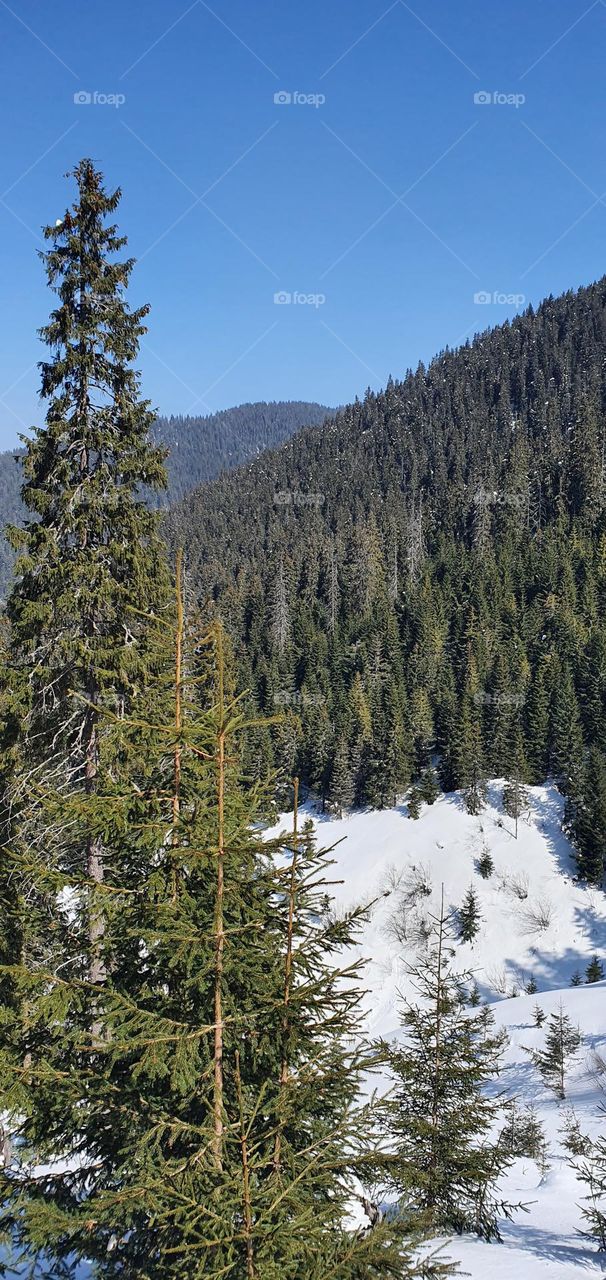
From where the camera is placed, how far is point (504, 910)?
4834cm

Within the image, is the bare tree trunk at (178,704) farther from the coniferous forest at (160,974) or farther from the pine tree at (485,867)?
the pine tree at (485,867)

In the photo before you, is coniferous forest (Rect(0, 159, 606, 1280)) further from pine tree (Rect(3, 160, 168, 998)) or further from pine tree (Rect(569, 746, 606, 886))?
pine tree (Rect(569, 746, 606, 886))

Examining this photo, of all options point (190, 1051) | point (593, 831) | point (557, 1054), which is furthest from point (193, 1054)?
point (593, 831)

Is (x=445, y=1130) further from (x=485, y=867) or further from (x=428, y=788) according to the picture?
(x=428, y=788)

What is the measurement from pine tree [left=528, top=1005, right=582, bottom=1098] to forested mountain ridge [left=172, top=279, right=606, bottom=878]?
50.2 ft

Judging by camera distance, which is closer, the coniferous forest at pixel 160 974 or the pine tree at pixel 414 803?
the coniferous forest at pixel 160 974

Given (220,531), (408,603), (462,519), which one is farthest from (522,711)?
(220,531)

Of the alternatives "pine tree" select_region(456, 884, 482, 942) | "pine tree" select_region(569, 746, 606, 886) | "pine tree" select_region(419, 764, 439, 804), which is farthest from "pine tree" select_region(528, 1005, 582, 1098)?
"pine tree" select_region(419, 764, 439, 804)

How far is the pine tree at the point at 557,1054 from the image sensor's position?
21650mm

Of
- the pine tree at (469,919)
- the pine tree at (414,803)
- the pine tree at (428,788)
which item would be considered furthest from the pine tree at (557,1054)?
the pine tree at (428,788)

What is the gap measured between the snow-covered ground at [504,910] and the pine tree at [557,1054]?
0.38 meters

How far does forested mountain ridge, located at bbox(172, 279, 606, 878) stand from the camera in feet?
198

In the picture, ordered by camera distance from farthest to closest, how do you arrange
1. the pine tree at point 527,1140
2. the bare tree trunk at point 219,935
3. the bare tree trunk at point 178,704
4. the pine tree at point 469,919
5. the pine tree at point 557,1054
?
the pine tree at point 469,919
the pine tree at point 557,1054
the pine tree at point 527,1140
the bare tree trunk at point 178,704
the bare tree trunk at point 219,935

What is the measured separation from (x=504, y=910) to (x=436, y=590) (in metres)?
48.8
